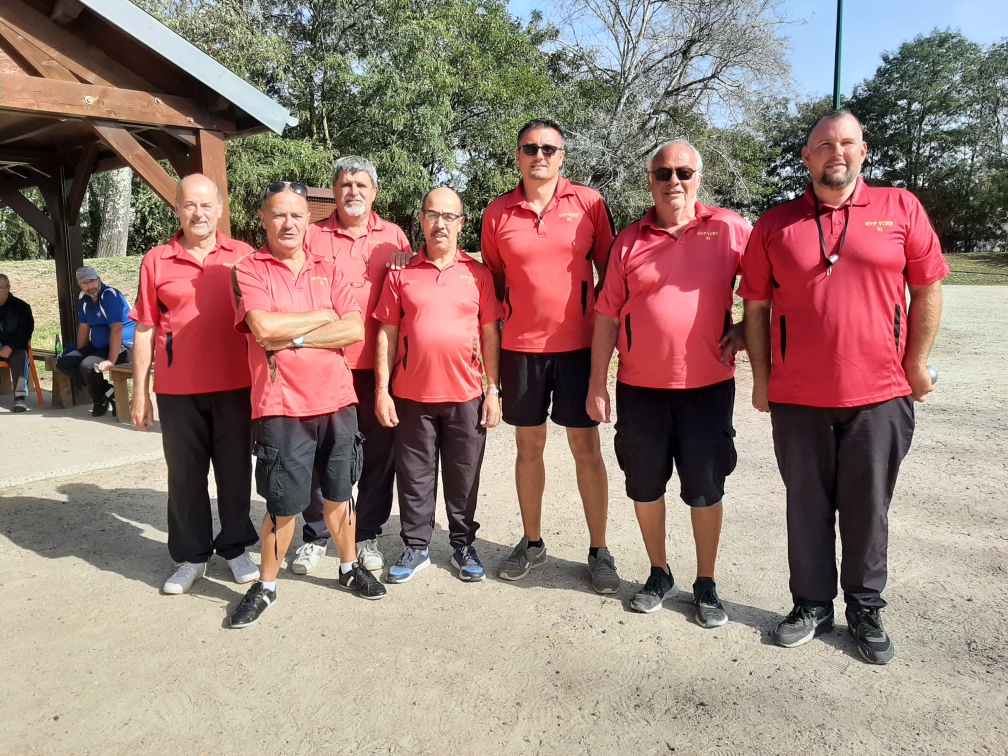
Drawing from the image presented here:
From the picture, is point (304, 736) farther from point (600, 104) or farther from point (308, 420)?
point (600, 104)

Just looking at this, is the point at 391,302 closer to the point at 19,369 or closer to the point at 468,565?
the point at 468,565

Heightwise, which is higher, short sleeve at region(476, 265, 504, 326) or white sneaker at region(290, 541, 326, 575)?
short sleeve at region(476, 265, 504, 326)

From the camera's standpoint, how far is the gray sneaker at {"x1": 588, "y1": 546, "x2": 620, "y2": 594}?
3.56 metres

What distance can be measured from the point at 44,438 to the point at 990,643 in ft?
23.9

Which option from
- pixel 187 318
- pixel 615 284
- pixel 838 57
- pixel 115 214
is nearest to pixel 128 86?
pixel 187 318

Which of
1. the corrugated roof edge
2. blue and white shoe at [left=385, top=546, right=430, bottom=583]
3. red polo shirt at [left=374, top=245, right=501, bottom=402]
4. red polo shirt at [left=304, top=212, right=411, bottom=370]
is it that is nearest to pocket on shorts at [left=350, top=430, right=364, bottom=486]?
red polo shirt at [left=374, top=245, right=501, bottom=402]

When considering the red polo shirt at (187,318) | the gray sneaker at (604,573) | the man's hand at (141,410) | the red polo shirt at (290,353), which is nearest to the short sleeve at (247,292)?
the red polo shirt at (290,353)

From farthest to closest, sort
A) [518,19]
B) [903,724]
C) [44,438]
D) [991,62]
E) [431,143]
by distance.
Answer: [991,62], [518,19], [431,143], [44,438], [903,724]

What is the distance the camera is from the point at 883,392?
290 cm

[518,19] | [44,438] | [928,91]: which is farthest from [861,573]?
[928,91]

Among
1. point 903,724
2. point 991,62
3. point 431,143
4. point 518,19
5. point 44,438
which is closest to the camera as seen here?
point 903,724

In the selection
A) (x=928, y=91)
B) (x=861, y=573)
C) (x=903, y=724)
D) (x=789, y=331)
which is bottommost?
(x=903, y=724)

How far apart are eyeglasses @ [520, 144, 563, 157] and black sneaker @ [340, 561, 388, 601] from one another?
217cm

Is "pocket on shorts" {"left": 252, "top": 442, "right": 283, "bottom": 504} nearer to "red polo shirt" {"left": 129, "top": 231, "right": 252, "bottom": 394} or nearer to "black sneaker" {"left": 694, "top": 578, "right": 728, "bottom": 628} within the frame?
"red polo shirt" {"left": 129, "top": 231, "right": 252, "bottom": 394}
